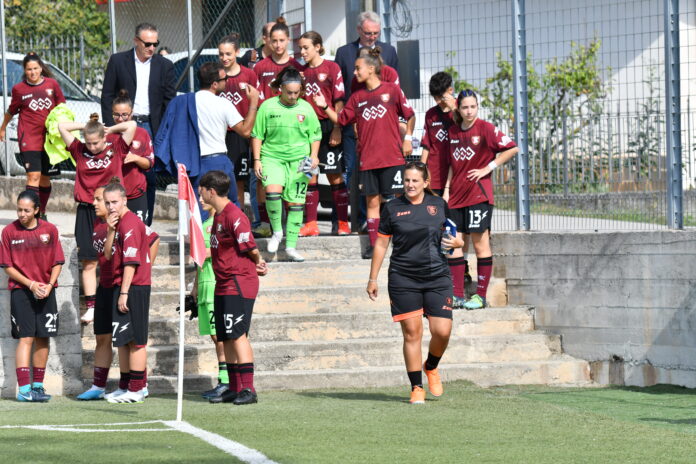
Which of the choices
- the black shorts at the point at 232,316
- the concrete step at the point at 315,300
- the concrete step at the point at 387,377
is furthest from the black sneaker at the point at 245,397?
the concrete step at the point at 315,300

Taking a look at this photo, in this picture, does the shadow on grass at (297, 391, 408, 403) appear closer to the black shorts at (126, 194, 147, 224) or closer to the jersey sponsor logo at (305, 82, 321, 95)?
the black shorts at (126, 194, 147, 224)

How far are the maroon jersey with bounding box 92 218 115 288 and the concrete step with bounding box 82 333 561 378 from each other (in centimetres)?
109

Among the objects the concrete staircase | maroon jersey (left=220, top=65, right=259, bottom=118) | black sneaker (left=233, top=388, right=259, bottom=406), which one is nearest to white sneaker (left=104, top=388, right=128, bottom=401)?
the concrete staircase

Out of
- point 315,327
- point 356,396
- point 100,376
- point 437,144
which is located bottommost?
point 356,396

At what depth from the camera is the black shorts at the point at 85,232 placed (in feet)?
38.1

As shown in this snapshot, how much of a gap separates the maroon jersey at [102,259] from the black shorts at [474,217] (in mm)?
3597

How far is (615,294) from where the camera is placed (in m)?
12.6

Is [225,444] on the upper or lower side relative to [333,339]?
lower

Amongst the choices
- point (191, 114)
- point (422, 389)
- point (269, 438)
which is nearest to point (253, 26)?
point (191, 114)

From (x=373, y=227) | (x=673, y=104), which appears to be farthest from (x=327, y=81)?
(x=673, y=104)

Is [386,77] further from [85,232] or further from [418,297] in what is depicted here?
[418,297]

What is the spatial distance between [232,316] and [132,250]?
99 cm

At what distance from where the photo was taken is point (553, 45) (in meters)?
13.7

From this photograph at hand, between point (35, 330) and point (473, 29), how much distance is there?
5852 millimetres
